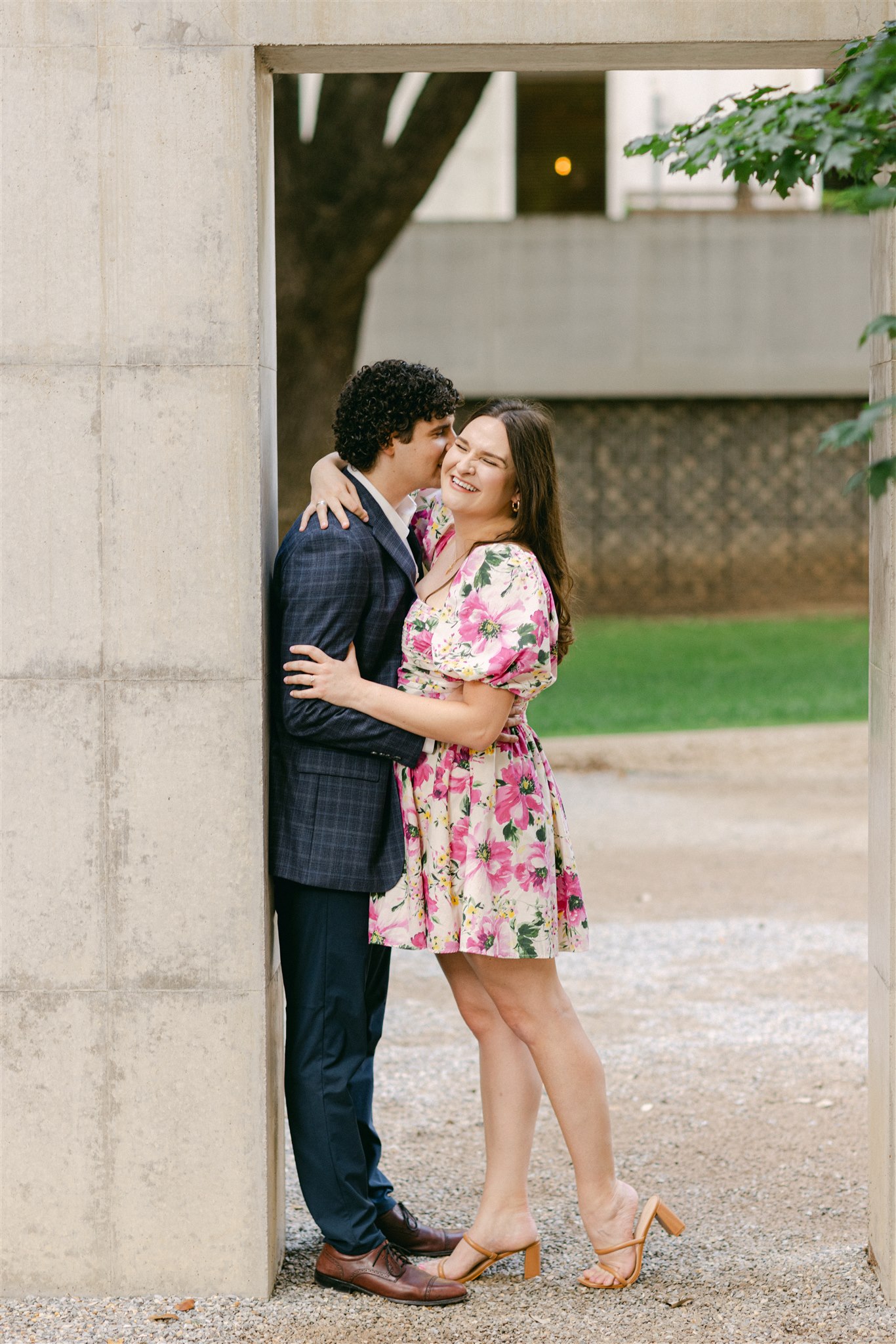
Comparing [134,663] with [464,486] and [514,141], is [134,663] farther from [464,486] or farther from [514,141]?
[514,141]

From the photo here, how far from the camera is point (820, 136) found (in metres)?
2.70

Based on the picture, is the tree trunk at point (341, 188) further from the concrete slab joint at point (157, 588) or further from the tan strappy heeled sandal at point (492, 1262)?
the tan strappy heeled sandal at point (492, 1262)

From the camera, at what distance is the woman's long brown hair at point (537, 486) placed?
11.2 feet

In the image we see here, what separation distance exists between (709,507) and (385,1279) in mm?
19909

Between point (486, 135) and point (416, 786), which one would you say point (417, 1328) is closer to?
point (416, 786)

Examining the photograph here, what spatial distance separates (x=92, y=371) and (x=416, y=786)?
118cm

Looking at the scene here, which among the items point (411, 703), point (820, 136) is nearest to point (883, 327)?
point (820, 136)

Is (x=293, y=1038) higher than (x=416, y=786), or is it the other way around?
(x=416, y=786)

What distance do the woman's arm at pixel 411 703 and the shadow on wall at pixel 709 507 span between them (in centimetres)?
1898

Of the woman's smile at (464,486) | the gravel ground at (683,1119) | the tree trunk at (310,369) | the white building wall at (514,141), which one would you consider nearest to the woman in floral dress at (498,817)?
the woman's smile at (464,486)

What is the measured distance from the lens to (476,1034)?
377 cm

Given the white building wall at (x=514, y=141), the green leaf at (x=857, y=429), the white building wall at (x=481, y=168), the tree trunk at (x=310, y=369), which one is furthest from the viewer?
the white building wall at (x=481, y=168)

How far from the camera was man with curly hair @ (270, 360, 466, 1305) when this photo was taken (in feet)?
11.4

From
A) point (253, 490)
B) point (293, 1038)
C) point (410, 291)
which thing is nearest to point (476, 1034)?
point (293, 1038)
